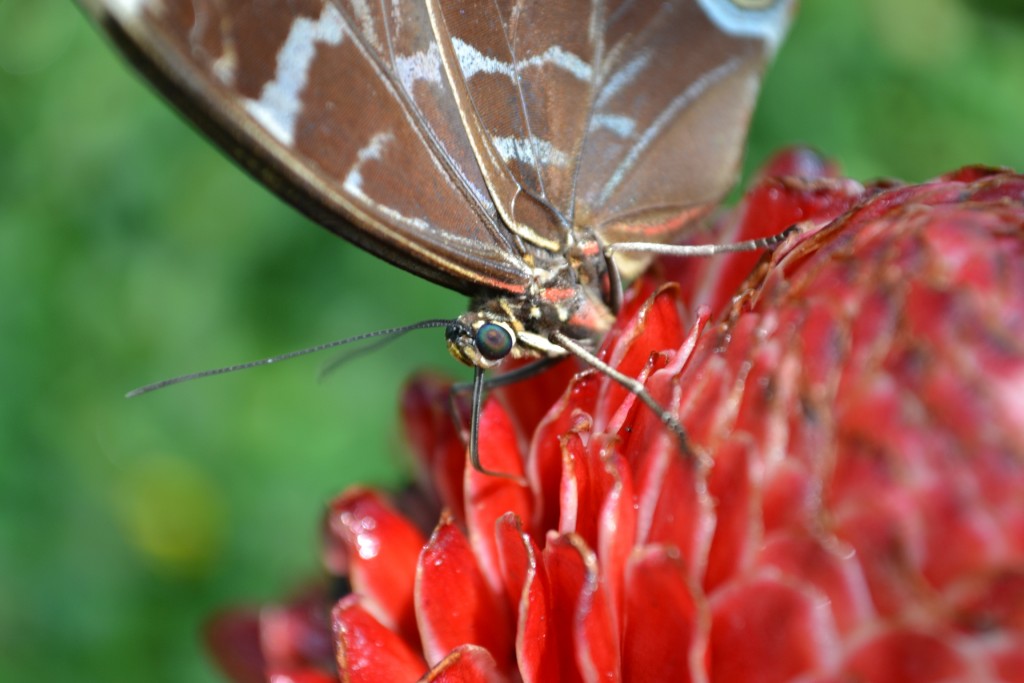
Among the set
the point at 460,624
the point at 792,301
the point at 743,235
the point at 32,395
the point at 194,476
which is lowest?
the point at 460,624

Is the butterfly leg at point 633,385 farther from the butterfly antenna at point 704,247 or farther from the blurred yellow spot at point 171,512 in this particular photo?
the blurred yellow spot at point 171,512

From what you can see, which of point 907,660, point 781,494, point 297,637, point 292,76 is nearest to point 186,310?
point 297,637

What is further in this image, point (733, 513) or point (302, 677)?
point (302, 677)

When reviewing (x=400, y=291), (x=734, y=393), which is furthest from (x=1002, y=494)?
(x=400, y=291)

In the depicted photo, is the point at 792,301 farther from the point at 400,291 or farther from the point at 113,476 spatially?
the point at 113,476

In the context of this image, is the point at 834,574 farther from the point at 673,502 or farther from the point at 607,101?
the point at 607,101

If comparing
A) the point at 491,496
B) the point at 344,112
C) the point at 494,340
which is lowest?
the point at 491,496
